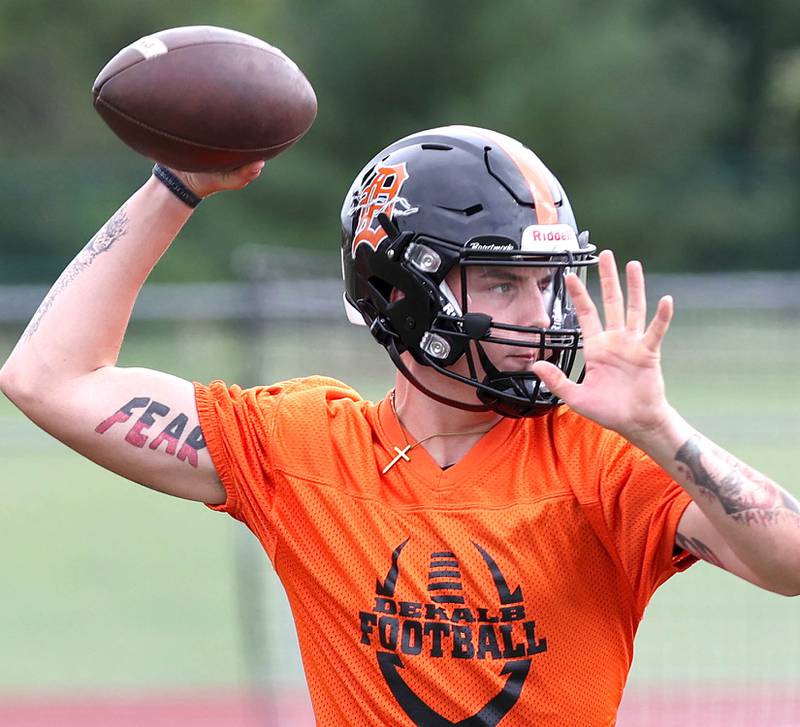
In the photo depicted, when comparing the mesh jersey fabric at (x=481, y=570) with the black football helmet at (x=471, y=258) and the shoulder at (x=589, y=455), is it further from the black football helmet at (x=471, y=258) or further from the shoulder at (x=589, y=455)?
the black football helmet at (x=471, y=258)

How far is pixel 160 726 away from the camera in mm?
7176

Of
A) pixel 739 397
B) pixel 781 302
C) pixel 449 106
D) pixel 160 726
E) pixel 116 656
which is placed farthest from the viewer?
pixel 449 106

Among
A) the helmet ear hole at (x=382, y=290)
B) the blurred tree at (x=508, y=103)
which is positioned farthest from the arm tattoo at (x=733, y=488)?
the blurred tree at (x=508, y=103)

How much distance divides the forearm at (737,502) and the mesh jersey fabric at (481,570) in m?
0.17

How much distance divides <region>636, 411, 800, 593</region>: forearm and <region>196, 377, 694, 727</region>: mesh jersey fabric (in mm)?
172

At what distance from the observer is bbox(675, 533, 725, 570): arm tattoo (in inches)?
100

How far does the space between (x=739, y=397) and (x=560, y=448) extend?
11.0 metres

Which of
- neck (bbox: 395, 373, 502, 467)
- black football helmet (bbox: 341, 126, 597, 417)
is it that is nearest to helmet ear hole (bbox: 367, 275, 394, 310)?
black football helmet (bbox: 341, 126, 597, 417)

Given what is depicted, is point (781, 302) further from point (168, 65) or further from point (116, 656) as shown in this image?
point (168, 65)

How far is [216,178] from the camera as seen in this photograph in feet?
10.1

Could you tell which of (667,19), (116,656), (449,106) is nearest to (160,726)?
(116,656)

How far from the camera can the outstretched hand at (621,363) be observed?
2.41 meters

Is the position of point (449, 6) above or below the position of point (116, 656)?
above

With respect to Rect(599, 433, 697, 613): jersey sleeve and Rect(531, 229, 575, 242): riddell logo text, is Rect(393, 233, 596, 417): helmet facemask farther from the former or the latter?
Rect(599, 433, 697, 613): jersey sleeve
